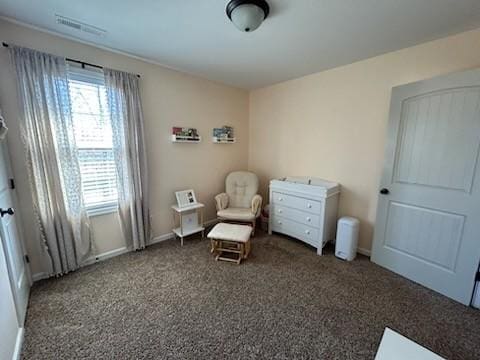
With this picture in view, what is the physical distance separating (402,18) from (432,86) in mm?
710

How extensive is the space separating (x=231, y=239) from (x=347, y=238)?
146cm

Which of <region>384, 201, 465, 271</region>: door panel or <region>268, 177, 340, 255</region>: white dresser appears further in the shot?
<region>268, 177, 340, 255</region>: white dresser

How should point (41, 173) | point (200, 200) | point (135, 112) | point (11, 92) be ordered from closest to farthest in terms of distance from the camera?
point (11, 92) < point (41, 173) < point (135, 112) < point (200, 200)

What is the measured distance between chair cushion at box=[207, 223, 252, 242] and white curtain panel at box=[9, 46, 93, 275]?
1524mm

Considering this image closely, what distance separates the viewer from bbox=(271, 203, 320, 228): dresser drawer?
2.76 meters

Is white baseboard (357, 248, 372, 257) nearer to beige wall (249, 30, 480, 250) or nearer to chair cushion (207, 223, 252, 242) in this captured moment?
beige wall (249, 30, 480, 250)

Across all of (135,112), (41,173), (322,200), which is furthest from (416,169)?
(41,173)

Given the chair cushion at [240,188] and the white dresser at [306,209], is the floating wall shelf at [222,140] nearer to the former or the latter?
the chair cushion at [240,188]

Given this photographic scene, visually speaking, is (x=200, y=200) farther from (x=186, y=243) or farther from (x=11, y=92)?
(x=11, y=92)

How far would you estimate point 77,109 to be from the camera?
2.22 meters

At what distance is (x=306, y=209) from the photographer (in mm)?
2830

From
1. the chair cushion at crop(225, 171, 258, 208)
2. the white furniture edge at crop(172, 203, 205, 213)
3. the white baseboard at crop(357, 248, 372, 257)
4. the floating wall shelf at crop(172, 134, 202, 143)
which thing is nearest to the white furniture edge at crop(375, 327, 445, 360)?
the white baseboard at crop(357, 248, 372, 257)

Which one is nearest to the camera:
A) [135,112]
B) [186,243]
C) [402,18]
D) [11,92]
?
[402,18]

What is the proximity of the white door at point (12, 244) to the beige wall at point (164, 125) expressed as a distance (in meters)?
0.11
